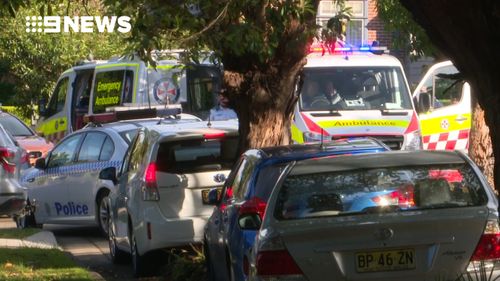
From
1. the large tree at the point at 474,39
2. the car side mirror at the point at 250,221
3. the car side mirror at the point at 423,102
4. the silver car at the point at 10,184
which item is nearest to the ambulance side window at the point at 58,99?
the car side mirror at the point at 423,102

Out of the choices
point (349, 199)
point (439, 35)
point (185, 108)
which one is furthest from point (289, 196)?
point (185, 108)

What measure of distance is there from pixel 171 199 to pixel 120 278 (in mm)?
1223

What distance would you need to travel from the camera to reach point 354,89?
18219mm

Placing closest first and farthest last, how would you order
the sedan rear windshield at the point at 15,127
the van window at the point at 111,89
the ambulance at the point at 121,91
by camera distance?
the ambulance at the point at 121,91, the van window at the point at 111,89, the sedan rear windshield at the point at 15,127

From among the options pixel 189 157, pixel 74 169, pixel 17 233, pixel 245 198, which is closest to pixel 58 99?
pixel 74 169

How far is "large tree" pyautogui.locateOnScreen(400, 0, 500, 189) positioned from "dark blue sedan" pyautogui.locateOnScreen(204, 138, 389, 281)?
329cm

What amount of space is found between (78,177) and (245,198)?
786 centimetres

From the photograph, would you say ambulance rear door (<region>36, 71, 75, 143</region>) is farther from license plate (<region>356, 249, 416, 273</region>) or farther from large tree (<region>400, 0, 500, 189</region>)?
large tree (<region>400, 0, 500, 189</region>)

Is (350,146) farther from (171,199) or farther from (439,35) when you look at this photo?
(439,35)

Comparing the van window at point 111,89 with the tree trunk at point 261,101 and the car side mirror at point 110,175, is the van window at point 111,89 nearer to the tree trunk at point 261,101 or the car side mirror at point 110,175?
the car side mirror at point 110,175

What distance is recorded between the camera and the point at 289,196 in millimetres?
8328

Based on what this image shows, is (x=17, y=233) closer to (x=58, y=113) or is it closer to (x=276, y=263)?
(x=276, y=263)

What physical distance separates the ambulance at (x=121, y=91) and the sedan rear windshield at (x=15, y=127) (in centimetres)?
85

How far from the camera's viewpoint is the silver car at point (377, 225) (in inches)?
311
